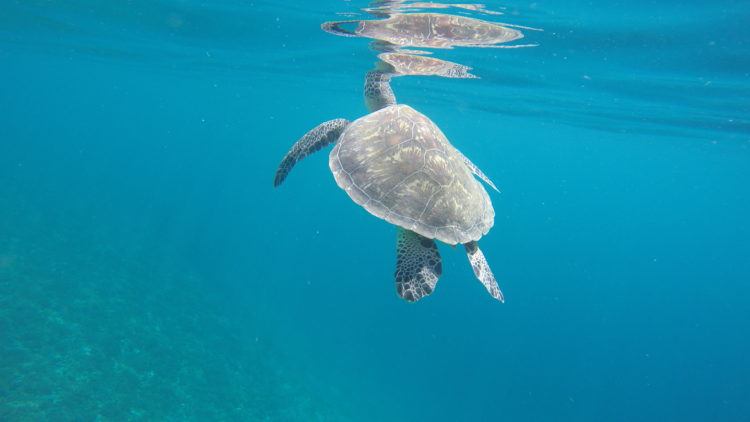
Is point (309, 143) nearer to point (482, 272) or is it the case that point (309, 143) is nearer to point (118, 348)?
point (482, 272)

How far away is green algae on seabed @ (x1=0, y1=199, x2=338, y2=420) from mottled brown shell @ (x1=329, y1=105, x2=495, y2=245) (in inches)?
335

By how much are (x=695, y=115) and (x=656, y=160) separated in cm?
2425

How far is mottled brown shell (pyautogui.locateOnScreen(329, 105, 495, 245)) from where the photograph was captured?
5.59m

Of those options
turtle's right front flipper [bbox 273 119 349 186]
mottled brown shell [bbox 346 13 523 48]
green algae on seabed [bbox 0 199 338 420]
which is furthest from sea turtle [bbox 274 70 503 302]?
green algae on seabed [bbox 0 199 338 420]

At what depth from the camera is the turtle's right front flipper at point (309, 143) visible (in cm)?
712

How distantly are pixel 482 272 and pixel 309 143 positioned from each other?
3758 mm

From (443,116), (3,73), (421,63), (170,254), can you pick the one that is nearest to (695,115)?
(421,63)

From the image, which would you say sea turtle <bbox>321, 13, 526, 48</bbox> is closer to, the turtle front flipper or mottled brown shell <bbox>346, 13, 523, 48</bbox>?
mottled brown shell <bbox>346, 13, 523, 48</bbox>

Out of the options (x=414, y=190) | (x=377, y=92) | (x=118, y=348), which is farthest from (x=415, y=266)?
(x=118, y=348)

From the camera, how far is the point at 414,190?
5660mm

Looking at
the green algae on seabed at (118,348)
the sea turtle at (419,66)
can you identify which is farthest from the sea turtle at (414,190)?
the sea turtle at (419,66)

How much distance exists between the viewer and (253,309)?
21.0 meters

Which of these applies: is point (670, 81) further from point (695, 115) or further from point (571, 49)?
point (695, 115)

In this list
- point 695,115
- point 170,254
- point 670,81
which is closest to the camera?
point 670,81
